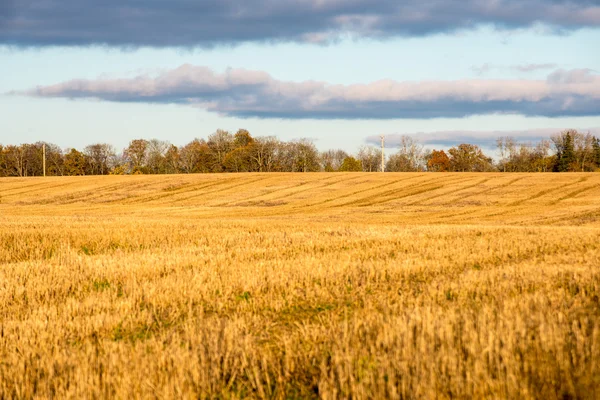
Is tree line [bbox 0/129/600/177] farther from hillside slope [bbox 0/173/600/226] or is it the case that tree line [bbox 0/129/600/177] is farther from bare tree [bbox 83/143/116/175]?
hillside slope [bbox 0/173/600/226]

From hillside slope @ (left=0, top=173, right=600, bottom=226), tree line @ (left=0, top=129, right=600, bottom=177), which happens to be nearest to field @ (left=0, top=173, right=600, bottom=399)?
hillside slope @ (left=0, top=173, right=600, bottom=226)

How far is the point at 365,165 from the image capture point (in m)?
161

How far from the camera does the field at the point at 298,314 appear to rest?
16.2 feet

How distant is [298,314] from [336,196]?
4180 cm

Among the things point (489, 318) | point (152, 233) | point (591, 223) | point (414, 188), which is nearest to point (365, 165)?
point (414, 188)

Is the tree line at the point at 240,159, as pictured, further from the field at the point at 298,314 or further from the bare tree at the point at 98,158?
the field at the point at 298,314

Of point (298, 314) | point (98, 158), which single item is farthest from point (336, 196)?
point (98, 158)

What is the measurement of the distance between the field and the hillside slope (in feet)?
59.0

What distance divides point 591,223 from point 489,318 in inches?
924

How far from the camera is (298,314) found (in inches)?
303

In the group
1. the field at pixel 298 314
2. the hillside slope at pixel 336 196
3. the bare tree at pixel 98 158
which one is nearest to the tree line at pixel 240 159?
the bare tree at pixel 98 158

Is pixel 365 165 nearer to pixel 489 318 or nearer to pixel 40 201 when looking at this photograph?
pixel 40 201

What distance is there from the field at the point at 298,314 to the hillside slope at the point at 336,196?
59.0 feet

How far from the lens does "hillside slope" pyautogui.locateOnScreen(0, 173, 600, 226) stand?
1400 inches
